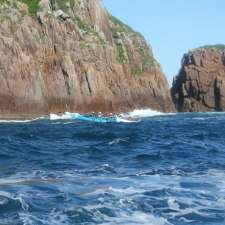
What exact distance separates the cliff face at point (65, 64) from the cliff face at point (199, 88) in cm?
3687

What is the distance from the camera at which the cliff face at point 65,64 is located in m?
93.9

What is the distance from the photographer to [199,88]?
174 m

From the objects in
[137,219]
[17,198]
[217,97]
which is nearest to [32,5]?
[217,97]

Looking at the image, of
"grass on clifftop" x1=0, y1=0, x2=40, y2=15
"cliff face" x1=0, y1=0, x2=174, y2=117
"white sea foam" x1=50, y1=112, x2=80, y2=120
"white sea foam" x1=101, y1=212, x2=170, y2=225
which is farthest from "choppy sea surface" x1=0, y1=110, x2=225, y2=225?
"grass on clifftop" x1=0, y1=0, x2=40, y2=15

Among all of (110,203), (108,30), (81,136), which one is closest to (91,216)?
(110,203)

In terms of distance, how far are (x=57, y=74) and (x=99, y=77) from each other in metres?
13.4

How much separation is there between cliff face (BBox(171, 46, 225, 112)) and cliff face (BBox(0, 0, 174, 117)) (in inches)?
1452

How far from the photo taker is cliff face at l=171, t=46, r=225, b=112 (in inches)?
6806

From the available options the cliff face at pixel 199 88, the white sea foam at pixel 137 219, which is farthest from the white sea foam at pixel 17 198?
the cliff face at pixel 199 88

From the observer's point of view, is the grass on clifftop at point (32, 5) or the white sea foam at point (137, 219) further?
the grass on clifftop at point (32, 5)

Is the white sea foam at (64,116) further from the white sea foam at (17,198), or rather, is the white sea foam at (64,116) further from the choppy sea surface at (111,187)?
the white sea foam at (17,198)

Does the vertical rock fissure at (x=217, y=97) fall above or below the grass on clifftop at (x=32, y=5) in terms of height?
below

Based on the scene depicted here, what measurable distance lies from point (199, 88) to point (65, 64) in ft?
260

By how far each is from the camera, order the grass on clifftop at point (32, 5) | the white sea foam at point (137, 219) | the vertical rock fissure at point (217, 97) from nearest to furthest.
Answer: the white sea foam at point (137, 219) → the grass on clifftop at point (32, 5) → the vertical rock fissure at point (217, 97)
